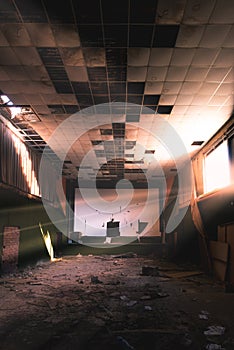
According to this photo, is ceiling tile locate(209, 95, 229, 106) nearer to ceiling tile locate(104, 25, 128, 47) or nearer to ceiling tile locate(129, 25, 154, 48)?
ceiling tile locate(129, 25, 154, 48)

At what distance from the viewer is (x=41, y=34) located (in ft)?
14.7

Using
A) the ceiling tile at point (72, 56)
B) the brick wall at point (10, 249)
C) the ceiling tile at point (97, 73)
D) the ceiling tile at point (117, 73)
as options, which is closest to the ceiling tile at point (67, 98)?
the ceiling tile at point (97, 73)

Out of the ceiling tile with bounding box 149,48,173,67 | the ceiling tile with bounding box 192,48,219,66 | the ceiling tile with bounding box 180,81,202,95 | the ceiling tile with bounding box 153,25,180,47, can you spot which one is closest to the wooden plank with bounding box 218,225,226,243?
the ceiling tile with bounding box 180,81,202,95

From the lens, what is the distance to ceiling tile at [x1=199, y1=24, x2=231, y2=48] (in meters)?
4.28

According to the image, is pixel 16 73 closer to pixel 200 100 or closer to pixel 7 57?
pixel 7 57

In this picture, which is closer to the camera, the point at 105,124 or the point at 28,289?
the point at 28,289

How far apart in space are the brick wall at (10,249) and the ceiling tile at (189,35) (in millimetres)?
7196

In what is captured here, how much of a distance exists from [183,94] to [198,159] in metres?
4.89

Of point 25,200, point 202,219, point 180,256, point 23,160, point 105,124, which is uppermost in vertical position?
point 105,124

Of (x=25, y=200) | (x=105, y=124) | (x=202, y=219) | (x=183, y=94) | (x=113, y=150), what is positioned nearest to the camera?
(x=183, y=94)

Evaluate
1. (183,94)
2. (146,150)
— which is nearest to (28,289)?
(183,94)

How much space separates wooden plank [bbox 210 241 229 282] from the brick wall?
601 cm

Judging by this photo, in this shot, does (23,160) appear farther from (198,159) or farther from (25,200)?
(198,159)

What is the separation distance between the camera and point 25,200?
33.4 feet
